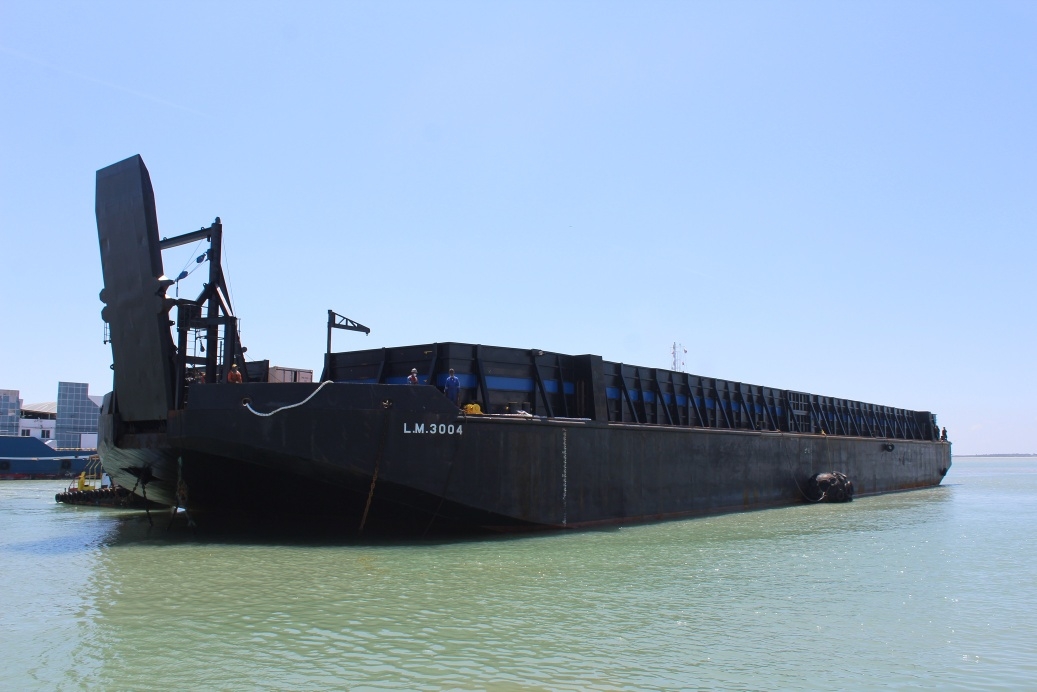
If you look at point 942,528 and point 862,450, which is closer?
point 942,528

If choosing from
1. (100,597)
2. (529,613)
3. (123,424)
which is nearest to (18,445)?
(123,424)

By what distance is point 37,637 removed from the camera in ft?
26.8

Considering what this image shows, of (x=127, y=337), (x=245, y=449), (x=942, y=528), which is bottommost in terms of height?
(x=942, y=528)

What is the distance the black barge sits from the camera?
15070mm

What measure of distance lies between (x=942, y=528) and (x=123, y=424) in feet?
65.5

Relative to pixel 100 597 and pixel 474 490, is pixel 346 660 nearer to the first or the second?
pixel 100 597

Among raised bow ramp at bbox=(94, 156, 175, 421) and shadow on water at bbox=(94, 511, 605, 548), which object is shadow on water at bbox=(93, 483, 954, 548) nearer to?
shadow on water at bbox=(94, 511, 605, 548)

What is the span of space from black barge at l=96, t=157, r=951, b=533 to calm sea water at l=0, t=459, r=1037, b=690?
1.25 meters

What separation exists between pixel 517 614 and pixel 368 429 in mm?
6772

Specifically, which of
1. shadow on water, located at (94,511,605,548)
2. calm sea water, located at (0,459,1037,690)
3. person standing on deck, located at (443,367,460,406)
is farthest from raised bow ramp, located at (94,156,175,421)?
person standing on deck, located at (443,367,460,406)

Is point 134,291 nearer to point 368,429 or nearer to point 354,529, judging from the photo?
point 368,429

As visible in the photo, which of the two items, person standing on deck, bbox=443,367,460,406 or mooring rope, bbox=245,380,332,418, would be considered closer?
mooring rope, bbox=245,380,332,418

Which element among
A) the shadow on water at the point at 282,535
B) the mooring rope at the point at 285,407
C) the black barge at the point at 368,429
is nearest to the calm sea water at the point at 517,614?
the shadow on water at the point at 282,535

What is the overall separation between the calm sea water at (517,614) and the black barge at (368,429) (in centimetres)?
125
